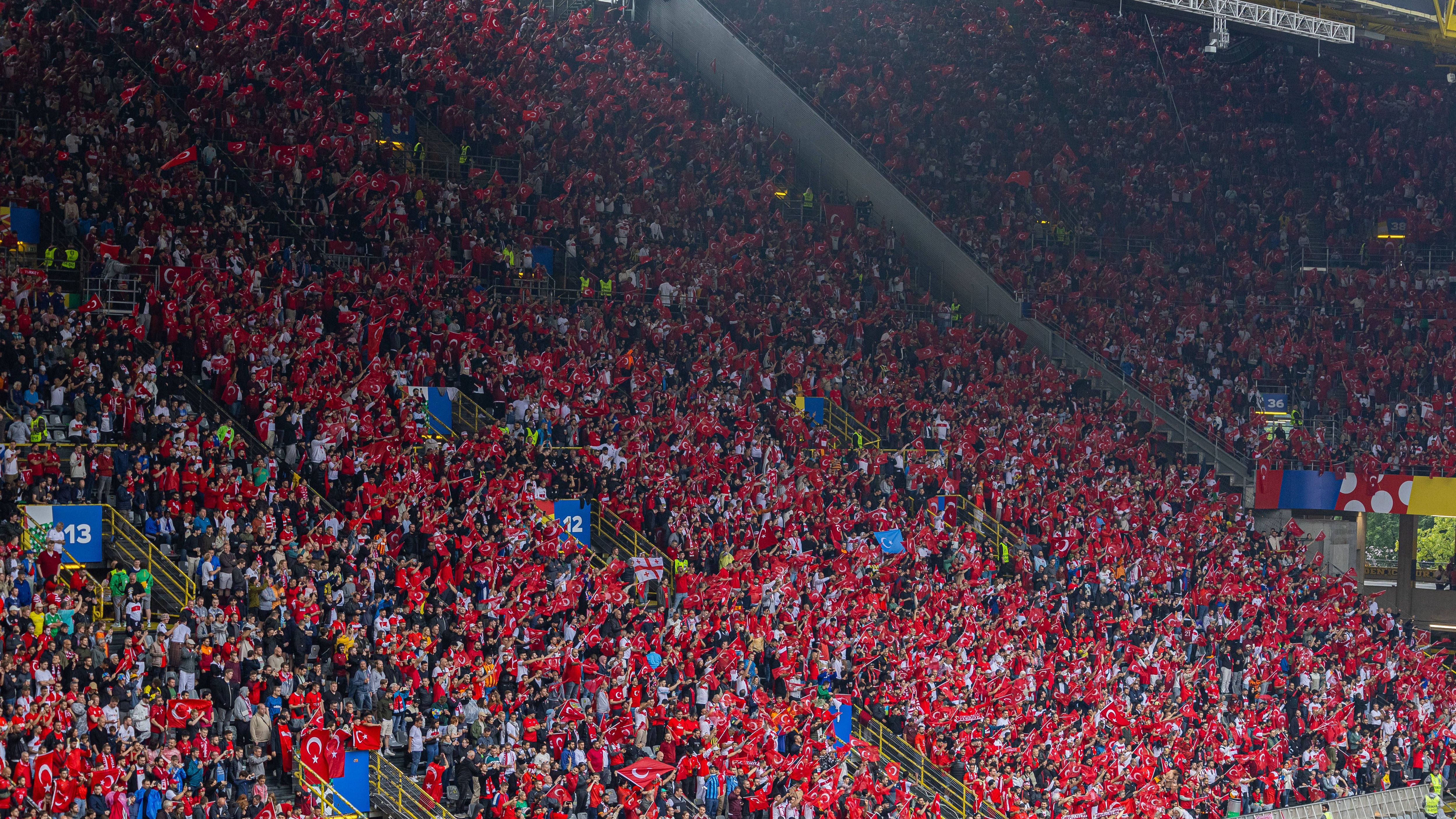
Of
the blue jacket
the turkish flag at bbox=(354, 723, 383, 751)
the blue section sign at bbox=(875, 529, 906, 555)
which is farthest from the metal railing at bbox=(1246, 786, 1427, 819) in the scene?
the blue jacket

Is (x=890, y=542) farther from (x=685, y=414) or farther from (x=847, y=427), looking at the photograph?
(x=685, y=414)

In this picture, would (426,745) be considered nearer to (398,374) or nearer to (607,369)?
(398,374)

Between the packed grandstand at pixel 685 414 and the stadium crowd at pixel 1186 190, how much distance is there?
0.13 m

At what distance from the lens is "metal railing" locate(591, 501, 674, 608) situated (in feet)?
87.2

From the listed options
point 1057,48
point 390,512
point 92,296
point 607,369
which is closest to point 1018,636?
point 607,369

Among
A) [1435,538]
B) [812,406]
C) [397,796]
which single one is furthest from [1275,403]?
[1435,538]

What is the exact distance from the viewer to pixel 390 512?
76.3ft

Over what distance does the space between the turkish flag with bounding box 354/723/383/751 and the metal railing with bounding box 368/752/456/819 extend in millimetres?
259

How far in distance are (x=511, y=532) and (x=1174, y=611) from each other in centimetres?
1370

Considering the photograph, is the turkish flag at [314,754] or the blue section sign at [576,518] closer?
the turkish flag at [314,754]

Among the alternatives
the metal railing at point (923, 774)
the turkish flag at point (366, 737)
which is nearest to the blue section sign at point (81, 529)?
the turkish flag at point (366, 737)

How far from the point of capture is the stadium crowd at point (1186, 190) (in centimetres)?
3791

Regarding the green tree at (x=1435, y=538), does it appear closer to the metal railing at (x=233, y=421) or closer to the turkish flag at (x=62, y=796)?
the metal railing at (x=233, y=421)

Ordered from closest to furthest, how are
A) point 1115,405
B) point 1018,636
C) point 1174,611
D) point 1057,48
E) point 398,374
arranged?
point 398,374 < point 1018,636 < point 1174,611 < point 1115,405 < point 1057,48
